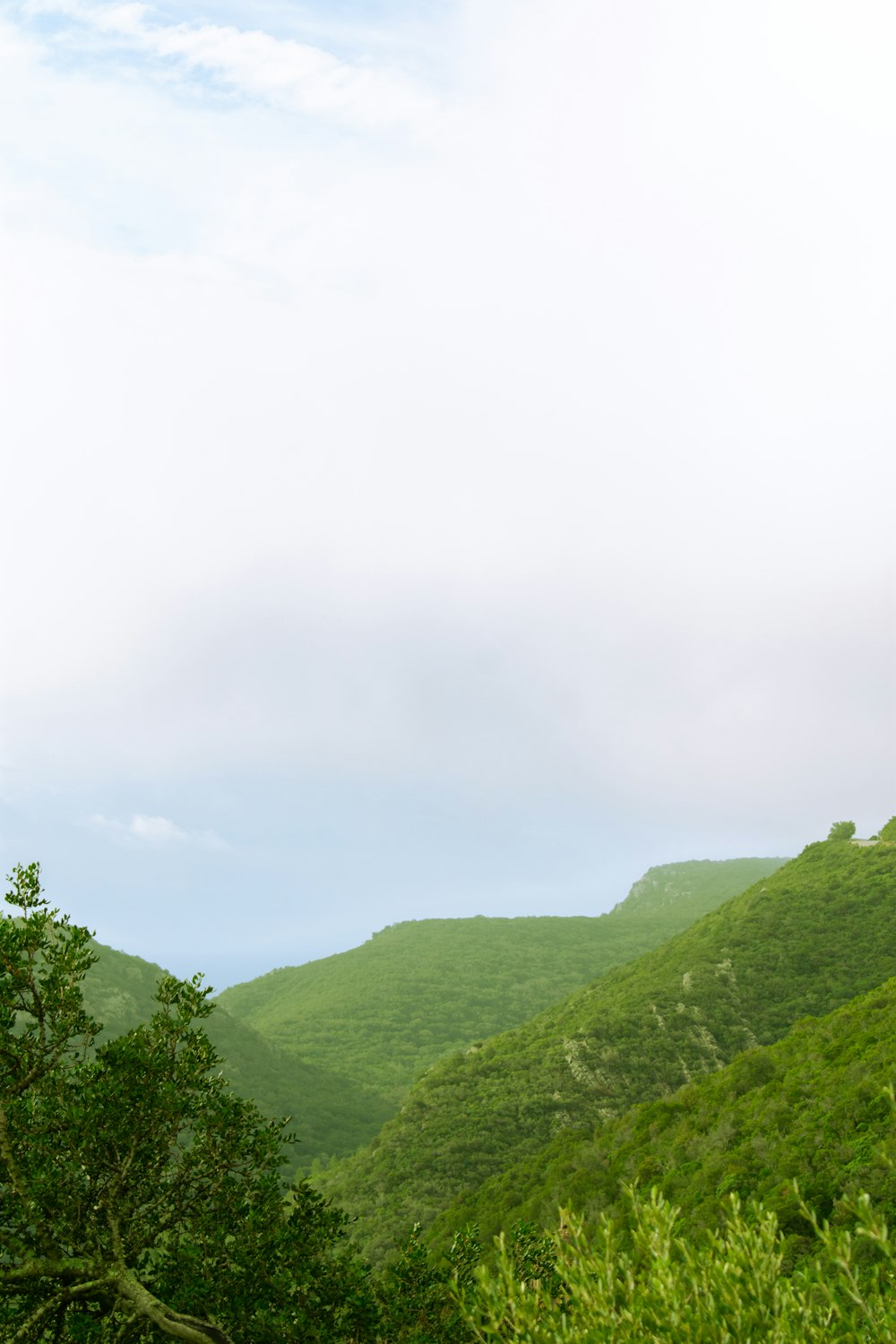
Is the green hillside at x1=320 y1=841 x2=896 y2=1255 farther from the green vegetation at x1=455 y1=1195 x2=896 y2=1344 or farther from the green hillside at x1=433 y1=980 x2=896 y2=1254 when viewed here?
the green vegetation at x1=455 y1=1195 x2=896 y2=1344

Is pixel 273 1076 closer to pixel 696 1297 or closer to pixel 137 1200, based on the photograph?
pixel 137 1200

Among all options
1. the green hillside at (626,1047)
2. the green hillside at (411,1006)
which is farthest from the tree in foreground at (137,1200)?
the green hillside at (411,1006)

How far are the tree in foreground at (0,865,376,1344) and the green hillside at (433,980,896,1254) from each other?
10.7 m

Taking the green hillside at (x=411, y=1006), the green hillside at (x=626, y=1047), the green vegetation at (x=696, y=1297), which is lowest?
the green hillside at (x=411, y=1006)

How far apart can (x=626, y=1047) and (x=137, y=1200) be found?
6207 centimetres

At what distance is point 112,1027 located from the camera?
350 feet

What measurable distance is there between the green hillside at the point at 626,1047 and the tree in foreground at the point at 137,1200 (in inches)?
1758

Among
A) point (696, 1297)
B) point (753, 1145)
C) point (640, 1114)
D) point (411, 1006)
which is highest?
point (696, 1297)

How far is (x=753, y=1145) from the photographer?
32.7m

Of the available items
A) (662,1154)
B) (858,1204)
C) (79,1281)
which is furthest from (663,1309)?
(662,1154)

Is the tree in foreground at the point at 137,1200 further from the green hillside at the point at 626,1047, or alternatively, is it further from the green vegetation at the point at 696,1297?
the green hillside at the point at 626,1047

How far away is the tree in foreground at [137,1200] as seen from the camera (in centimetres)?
1114

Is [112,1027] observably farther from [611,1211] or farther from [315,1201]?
[315,1201]

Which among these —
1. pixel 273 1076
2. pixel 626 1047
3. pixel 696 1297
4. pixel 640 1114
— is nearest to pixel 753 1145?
pixel 640 1114
